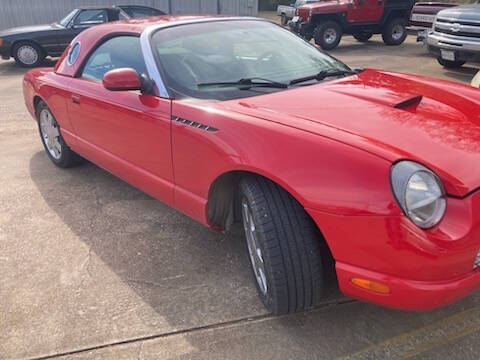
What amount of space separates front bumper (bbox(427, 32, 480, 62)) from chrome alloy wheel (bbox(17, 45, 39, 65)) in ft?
29.7

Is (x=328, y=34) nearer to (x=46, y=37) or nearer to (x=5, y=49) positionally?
(x=46, y=37)

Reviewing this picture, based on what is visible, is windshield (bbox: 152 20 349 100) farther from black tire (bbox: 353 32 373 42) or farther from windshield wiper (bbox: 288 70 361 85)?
black tire (bbox: 353 32 373 42)

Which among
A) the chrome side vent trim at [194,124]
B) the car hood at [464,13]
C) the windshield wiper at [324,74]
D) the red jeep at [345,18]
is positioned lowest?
the red jeep at [345,18]

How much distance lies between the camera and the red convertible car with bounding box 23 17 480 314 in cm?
184

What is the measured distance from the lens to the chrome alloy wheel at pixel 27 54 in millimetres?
11438

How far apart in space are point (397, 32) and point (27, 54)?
1038 centimetres

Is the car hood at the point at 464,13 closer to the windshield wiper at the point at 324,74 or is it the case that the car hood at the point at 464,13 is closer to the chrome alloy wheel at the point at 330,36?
the chrome alloy wheel at the point at 330,36

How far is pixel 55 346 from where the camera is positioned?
2.34 meters

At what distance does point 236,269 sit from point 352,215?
1206 mm

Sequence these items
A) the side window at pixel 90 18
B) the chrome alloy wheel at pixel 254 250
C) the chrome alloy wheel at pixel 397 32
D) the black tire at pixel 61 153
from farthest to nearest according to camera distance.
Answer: the chrome alloy wheel at pixel 397 32 < the side window at pixel 90 18 < the black tire at pixel 61 153 < the chrome alloy wheel at pixel 254 250

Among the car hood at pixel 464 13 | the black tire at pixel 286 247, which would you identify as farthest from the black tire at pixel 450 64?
the black tire at pixel 286 247

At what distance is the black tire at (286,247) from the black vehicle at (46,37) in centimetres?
1057

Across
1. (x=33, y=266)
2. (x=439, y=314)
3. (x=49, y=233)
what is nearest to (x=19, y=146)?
(x=49, y=233)

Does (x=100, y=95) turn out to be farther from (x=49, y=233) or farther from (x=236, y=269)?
(x=236, y=269)
